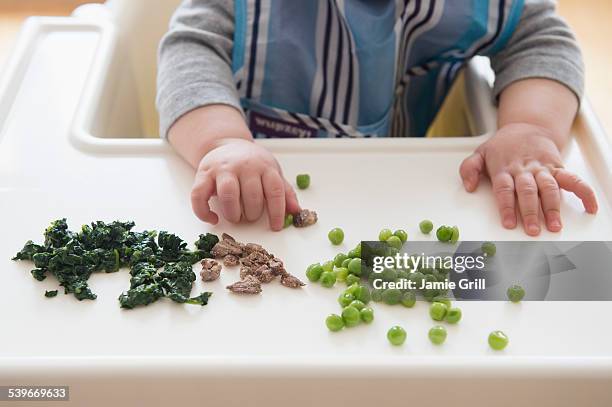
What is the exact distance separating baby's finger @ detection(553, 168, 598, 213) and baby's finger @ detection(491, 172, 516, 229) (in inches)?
1.7

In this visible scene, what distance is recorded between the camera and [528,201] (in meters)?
0.66

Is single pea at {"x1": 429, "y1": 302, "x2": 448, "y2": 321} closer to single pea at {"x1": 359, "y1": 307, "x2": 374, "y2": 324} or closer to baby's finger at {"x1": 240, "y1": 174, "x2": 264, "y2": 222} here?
single pea at {"x1": 359, "y1": 307, "x2": 374, "y2": 324}

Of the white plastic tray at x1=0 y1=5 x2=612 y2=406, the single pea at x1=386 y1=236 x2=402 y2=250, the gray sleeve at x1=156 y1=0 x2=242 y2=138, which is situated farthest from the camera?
the gray sleeve at x1=156 y1=0 x2=242 y2=138

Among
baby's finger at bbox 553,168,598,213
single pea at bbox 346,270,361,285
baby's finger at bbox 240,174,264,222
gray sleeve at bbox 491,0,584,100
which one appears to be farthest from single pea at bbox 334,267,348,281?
gray sleeve at bbox 491,0,584,100

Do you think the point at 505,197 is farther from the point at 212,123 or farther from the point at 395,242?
the point at 212,123

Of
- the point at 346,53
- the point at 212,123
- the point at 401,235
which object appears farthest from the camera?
the point at 346,53

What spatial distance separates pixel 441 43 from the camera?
0.88 metres

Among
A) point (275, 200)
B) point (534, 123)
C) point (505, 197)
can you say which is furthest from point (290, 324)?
point (534, 123)

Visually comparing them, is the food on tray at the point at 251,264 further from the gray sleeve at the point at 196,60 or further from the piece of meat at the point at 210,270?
the gray sleeve at the point at 196,60

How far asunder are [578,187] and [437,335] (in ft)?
0.76

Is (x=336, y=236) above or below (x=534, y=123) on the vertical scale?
below

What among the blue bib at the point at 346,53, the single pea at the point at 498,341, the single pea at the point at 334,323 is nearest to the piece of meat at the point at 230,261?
the single pea at the point at 334,323

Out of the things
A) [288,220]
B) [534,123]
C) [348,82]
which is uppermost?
[348,82]

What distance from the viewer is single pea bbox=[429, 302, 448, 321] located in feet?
1.78
